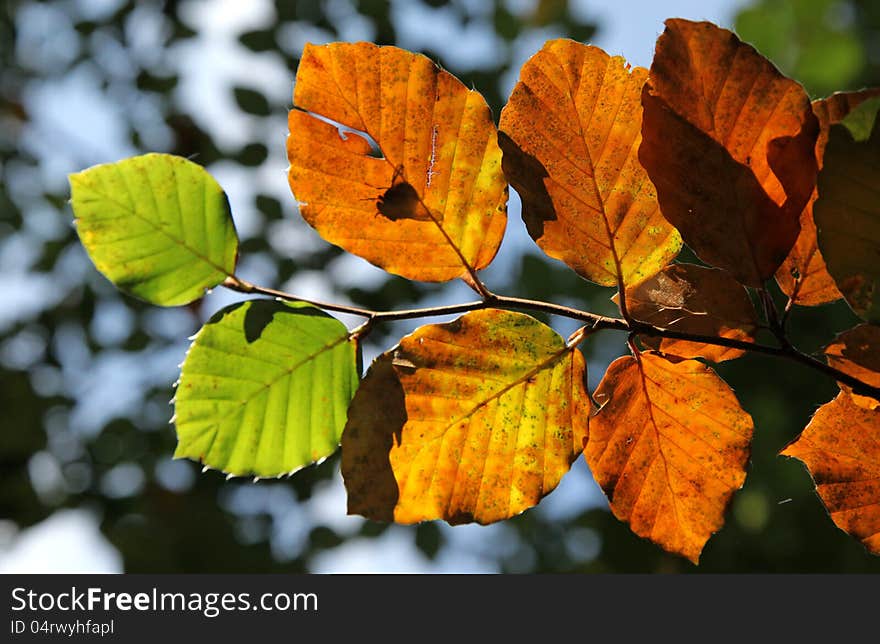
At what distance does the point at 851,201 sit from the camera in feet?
1.22

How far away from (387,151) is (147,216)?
0.47 ft

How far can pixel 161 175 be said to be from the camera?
1.50 ft

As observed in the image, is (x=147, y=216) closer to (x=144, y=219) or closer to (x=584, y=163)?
(x=144, y=219)

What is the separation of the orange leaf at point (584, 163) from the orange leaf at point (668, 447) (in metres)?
0.06

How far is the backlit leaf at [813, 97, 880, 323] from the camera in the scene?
37cm

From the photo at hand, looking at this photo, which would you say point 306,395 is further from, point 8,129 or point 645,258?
point 8,129

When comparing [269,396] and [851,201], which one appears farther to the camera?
[269,396]

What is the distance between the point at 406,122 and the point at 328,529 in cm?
214

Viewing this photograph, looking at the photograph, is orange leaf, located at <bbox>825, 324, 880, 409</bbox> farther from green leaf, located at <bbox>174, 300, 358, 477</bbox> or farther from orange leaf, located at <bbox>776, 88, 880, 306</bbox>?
green leaf, located at <bbox>174, 300, 358, 477</bbox>

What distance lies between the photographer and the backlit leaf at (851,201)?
37 cm

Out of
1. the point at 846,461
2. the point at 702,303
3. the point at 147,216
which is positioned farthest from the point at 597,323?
the point at 147,216

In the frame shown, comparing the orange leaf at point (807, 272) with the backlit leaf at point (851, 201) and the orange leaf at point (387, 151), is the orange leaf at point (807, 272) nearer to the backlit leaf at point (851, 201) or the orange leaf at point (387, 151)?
the backlit leaf at point (851, 201)

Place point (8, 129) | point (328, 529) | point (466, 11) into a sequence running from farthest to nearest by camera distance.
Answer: point (8, 129)
point (328, 529)
point (466, 11)

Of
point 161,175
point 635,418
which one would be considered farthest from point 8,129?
point 635,418
